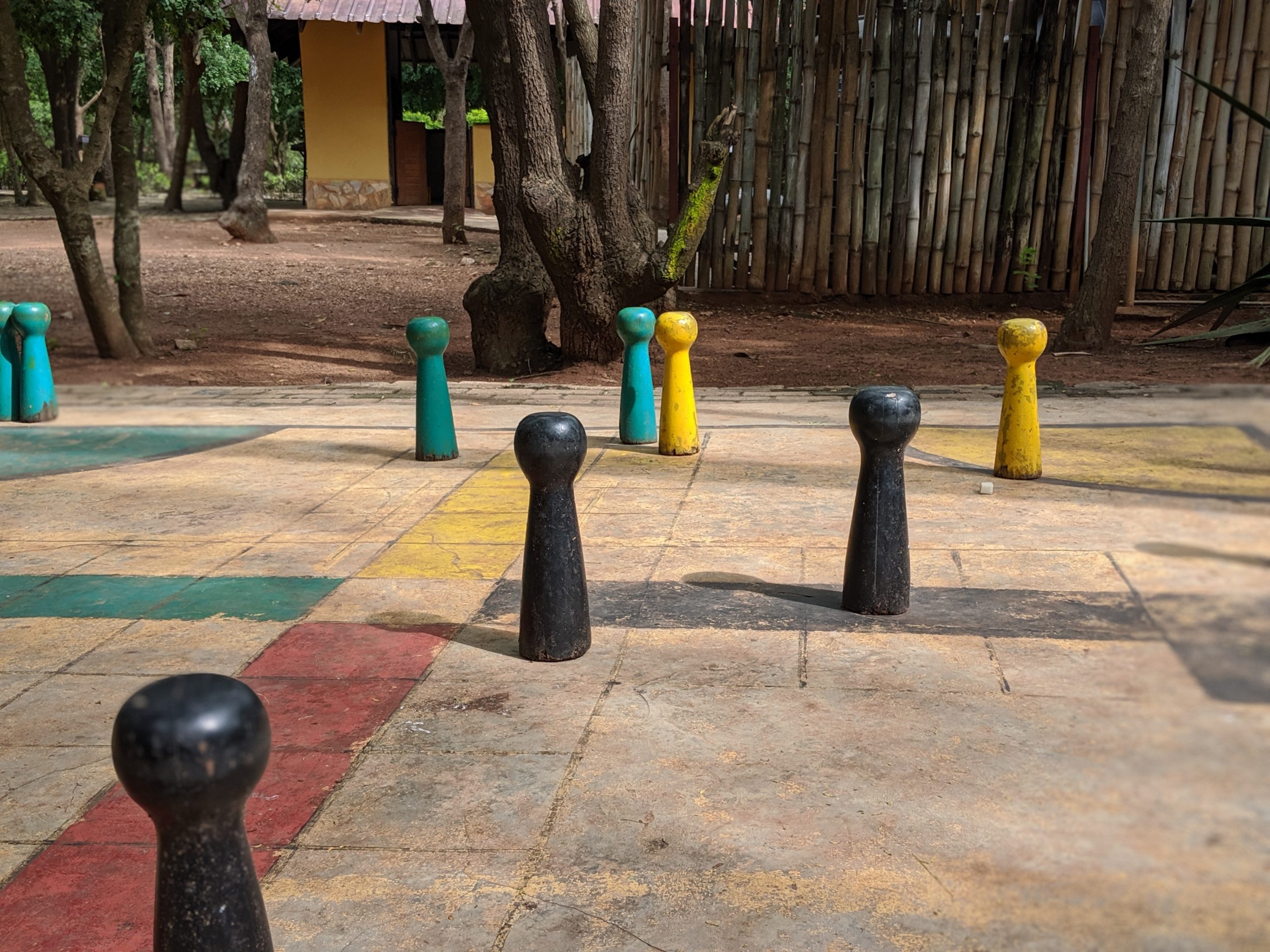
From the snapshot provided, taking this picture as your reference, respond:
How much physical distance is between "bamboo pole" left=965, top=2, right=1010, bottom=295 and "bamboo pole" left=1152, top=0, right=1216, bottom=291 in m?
1.63

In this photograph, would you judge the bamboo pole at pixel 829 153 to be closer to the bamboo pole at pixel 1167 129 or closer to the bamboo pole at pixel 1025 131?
the bamboo pole at pixel 1025 131

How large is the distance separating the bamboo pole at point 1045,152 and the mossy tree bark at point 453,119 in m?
9.83

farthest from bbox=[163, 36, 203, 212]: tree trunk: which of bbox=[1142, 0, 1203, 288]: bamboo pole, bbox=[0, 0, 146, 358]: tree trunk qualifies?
bbox=[1142, 0, 1203, 288]: bamboo pole

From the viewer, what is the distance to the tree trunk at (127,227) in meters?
9.78

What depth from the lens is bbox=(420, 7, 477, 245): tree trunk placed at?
743 inches

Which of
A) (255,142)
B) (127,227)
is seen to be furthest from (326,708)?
(255,142)

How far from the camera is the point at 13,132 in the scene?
29.3 feet

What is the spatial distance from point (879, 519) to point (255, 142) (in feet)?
60.1

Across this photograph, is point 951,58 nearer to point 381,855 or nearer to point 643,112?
point 643,112

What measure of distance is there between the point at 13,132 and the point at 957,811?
8.88 metres

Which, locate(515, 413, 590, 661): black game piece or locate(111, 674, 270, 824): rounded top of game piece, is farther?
locate(515, 413, 590, 661): black game piece

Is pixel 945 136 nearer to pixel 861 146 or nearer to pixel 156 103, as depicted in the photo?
pixel 861 146

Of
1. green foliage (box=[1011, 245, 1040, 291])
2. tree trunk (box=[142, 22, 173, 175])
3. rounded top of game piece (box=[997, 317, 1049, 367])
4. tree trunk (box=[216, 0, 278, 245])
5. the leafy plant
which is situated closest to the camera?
the leafy plant

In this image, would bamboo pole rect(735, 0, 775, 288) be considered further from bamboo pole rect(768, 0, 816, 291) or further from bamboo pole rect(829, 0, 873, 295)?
A: bamboo pole rect(829, 0, 873, 295)
